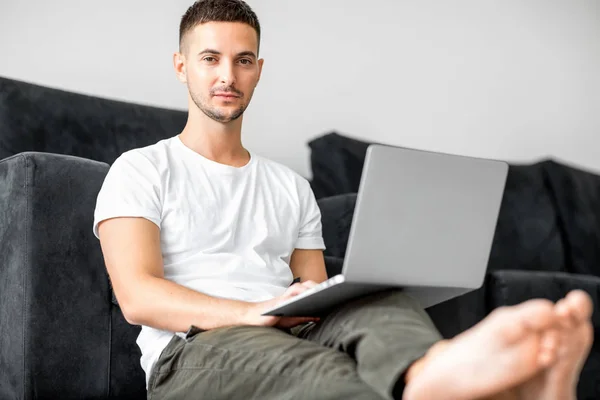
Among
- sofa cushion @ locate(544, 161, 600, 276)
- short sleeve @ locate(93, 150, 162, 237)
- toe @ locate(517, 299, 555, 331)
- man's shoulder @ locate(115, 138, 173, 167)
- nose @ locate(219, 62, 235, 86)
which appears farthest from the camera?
sofa cushion @ locate(544, 161, 600, 276)

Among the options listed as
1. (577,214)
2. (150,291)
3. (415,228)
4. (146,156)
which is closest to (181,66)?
(146,156)

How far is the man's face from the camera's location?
5.39 ft

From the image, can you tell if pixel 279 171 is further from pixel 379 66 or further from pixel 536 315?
pixel 379 66

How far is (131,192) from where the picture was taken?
4.68ft

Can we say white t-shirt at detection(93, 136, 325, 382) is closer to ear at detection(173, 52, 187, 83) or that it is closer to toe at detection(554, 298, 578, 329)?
ear at detection(173, 52, 187, 83)

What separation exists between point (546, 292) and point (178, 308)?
1181 mm

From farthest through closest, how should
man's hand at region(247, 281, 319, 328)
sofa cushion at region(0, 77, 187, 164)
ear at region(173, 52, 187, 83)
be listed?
1. sofa cushion at region(0, 77, 187, 164)
2. ear at region(173, 52, 187, 83)
3. man's hand at region(247, 281, 319, 328)

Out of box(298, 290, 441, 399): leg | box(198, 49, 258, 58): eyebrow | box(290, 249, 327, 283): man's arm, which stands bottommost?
box(290, 249, 327, 283): man's arm

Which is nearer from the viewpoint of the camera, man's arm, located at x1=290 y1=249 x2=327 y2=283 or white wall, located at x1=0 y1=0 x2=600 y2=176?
man's arm, located at x1=290 y1=249 x2=327 y2=283

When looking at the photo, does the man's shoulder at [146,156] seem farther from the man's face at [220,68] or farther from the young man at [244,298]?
the man's face at [220,68]

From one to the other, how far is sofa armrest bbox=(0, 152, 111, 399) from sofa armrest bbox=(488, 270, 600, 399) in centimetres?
103

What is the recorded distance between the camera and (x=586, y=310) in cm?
88

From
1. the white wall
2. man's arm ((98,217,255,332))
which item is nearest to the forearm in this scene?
man's arm ((98,217,255,332))

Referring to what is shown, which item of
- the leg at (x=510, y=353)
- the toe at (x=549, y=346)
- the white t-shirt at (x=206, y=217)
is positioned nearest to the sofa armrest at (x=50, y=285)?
the white t-shirt at (x=206, y=217)
